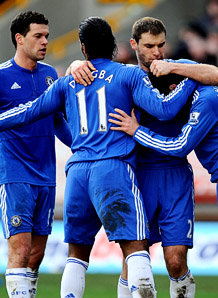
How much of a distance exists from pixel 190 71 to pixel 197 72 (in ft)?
0.16

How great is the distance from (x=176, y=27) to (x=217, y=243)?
19.4 feet

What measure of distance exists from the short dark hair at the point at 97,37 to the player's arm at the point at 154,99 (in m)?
0.30

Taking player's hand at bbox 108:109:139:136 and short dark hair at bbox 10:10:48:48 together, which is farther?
→ short dark hair at bbox 10:10:48:48

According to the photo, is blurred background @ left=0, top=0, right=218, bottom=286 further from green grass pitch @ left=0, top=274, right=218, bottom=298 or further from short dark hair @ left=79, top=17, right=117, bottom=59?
short dark hair @ left=79, top=17, right=117, bottom=59

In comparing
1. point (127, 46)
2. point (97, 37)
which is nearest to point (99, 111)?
point (97, 37)

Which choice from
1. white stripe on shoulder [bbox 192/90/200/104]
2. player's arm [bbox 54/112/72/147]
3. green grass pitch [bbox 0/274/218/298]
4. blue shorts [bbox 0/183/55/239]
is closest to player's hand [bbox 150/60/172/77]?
white stripe on shoulder [bbox 192/90/200/104]

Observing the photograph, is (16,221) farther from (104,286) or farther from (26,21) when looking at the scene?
(104,286)

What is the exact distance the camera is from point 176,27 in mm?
14711

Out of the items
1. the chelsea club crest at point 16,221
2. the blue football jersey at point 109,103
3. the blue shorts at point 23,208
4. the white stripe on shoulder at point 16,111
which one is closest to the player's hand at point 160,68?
the blue football jersey at point 109,103

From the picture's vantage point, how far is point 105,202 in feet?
17.1

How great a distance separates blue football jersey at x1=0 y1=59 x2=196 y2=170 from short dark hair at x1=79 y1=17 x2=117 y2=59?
6 centimetres

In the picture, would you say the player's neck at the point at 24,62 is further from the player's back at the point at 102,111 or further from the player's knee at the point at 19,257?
the player's knee at the point at 19,257

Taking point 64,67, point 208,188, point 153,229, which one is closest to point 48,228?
point 153,229

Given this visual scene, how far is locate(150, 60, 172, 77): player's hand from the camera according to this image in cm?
544
